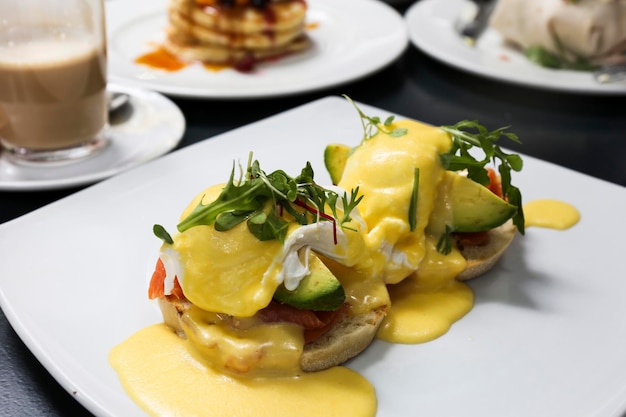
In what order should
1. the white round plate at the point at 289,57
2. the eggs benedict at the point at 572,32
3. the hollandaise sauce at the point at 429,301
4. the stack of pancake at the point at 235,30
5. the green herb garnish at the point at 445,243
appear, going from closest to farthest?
the hollandaise sauce at the point at 429,301
the green herb garnish at the point at 445,243
the white round plate at the point at 289,57
the eggs benedict at the point at 572,32
the stack of pancake at the point at 235,30

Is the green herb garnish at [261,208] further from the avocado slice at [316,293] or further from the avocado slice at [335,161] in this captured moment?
the avocado slice at [335,161]

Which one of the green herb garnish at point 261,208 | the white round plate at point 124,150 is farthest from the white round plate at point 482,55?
the green herb garnish at point 261,208

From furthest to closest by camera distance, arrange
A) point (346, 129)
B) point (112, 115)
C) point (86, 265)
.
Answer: point (112, 115)
point (346, 129)
point (86, 265)

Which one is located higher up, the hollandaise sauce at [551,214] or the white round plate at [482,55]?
the hollandaise sauce at [551,214]

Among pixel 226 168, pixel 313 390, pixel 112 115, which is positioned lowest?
pixel 112 115

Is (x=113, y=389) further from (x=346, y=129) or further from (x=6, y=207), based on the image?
(x=346, y=129)

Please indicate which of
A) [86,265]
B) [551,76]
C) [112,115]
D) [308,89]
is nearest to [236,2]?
[308,89]

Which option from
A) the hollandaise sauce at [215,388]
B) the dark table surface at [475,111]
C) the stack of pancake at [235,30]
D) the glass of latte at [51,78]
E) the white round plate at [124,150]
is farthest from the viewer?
the stack of pancake at [235,30]

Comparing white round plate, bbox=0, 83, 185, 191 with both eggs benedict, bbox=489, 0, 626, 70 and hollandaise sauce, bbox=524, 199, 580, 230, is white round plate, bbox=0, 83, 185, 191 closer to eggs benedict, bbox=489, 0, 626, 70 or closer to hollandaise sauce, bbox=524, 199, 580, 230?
hollandaise sauce, bbox=524, 199, 580, 230
